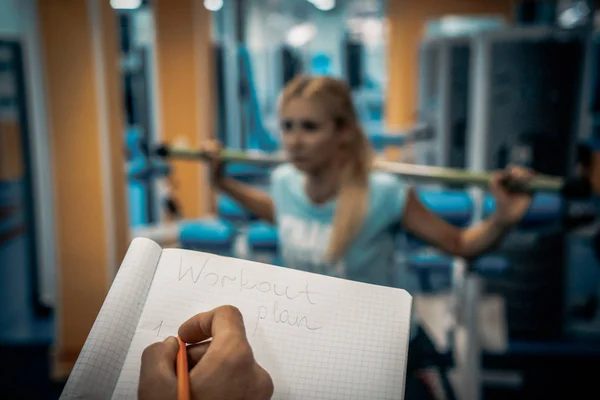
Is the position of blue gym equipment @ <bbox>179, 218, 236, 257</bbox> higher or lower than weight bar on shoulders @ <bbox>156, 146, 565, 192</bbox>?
lower

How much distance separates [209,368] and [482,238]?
96cm

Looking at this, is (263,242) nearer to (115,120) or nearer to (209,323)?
(115,120)

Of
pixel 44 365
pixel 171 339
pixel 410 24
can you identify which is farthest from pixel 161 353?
pixel 410 24

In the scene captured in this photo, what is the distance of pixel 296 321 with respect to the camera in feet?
1.26

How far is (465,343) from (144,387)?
182 centimetres

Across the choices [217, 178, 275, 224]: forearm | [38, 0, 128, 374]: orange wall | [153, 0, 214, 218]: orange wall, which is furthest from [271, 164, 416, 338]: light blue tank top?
[153, 0, 214, 218]: orange wall

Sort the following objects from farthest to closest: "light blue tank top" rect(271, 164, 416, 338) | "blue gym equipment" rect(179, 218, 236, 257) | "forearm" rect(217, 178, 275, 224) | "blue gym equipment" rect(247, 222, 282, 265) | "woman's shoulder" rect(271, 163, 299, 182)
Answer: "blue gym equipment" rect(247, 222, 282, 265) → "blue gym equipment" rect(179, 218, 236, 257) → "forearm" rect(217, 178, 275, 224) → "woman's shoulder" rect(271, 163, 299, 182) → "light blue tank top" rect(271, 164, 416, 338)

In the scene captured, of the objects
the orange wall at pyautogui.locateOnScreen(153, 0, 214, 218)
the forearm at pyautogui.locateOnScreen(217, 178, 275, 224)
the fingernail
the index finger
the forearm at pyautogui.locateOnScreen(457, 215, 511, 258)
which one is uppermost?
the orange wall at pyautogui.locateOnScreen(153, 0, 214, 218)

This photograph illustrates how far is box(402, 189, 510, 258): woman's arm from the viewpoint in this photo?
1.20m

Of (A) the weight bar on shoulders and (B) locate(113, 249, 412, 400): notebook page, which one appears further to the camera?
(A) the weight bar on shoulders

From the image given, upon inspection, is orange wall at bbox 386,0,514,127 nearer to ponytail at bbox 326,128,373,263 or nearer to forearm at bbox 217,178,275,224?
forearm at bbox 217,178,275,224

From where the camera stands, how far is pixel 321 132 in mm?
1182

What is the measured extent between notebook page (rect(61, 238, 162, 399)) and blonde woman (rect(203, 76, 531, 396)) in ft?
2.53

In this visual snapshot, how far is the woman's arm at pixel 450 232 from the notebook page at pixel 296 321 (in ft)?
2.79
